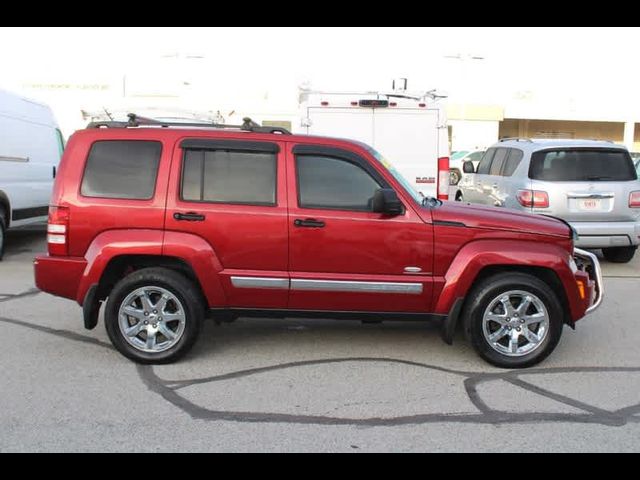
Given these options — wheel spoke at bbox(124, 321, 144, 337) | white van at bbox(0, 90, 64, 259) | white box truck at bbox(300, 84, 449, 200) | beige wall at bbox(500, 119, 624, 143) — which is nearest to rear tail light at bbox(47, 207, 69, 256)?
wheel spoke at bbox(124, 321, 144, 337)

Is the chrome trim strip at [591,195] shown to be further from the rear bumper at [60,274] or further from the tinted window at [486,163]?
the rear bumper at [60,274]

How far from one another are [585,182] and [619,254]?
68.7 inches

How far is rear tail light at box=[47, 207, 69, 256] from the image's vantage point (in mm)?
4844

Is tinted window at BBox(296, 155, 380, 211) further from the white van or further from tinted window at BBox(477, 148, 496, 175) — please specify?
tinted window at BBox(477, 148, 496, 175)

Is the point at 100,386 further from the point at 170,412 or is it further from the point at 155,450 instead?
the point at 155,450

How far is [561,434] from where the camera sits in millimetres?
3727

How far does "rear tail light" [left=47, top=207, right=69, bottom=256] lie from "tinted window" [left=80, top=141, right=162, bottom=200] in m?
0.24

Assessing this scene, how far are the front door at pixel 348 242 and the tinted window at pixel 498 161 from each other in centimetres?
564

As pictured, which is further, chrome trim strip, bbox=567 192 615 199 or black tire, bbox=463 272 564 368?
chrome trim strip, bbox=567 192 615 199

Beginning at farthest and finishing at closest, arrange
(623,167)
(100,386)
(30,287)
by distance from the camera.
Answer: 1. (623,167)
2. (30,287)
3. (100,386)

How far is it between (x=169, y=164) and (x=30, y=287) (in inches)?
149

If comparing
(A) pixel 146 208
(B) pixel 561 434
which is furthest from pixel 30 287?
(B) pixel 561 434

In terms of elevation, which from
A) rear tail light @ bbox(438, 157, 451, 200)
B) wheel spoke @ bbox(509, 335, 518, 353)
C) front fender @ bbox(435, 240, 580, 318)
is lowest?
wheel spoke @ bbox(509, 335, 518, 353)

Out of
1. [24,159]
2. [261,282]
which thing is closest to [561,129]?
[24,159]
